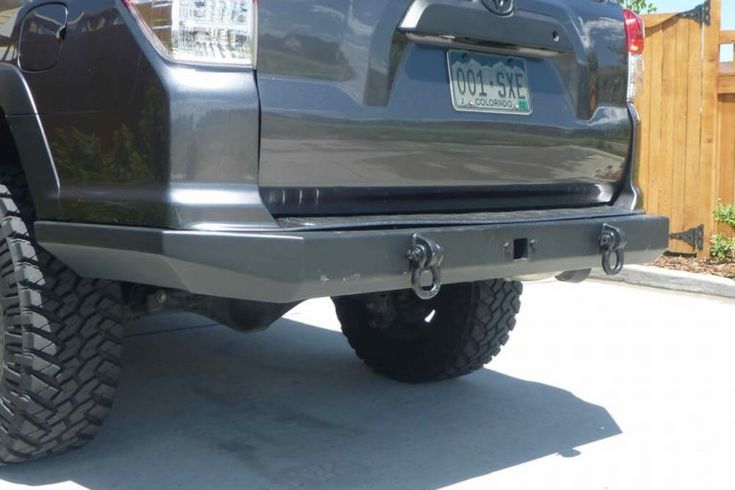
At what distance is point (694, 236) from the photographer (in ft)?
26.9

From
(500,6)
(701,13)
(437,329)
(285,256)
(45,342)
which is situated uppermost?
(701,13)

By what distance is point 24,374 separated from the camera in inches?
117

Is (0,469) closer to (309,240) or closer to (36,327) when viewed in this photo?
(36,327)

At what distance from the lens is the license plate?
3152 mm

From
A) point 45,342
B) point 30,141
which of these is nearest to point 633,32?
point 30,141

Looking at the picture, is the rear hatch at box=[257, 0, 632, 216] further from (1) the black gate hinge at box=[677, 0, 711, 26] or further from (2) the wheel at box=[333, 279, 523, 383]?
(1) the black gate hinge at box=[677, 0, 711, 26]

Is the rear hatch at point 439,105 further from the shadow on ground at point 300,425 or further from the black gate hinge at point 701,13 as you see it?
the black gate hinge at point 701,13

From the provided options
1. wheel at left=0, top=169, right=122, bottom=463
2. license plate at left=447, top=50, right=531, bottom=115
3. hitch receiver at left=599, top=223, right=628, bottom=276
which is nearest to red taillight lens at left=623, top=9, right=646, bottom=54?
license plate at left=447, top=50, right=531, bottom=115

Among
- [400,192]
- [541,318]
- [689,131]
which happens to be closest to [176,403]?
[400,192]

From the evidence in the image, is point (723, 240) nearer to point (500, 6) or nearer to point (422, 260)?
point (500, 6)

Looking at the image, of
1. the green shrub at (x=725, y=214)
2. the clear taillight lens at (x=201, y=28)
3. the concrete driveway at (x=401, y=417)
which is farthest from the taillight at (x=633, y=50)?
the green shrub at (x=725, y=214)

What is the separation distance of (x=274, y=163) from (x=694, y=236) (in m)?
6.19

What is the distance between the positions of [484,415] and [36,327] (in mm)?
1876

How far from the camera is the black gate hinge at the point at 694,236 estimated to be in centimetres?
817
